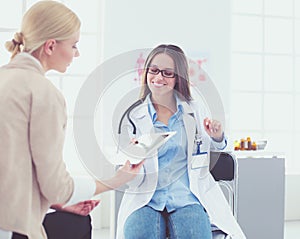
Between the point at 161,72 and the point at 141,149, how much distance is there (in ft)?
1.40

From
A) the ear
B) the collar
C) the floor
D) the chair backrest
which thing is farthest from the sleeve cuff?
the floor

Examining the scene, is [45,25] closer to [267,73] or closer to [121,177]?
[121,177]

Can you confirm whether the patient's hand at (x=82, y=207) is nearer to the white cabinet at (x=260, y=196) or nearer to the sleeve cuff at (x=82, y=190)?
the sleeve cuff at (x=82, y=190)

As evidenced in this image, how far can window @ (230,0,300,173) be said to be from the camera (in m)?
4.19

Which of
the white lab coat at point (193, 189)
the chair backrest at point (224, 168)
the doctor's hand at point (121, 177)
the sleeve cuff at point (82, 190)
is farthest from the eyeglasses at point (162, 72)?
the sleeve cuff at point (82, 190)

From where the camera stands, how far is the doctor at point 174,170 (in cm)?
172

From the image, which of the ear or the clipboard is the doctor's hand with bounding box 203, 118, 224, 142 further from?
the ear

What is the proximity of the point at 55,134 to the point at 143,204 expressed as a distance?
2.43 feet

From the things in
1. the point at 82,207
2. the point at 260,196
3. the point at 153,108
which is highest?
the point at 153,108

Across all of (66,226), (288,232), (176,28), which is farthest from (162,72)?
(288,232)

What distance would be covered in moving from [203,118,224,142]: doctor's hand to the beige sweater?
0.78m

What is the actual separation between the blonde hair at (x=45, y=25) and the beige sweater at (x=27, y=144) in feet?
0.19

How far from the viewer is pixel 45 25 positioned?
44.0 inches

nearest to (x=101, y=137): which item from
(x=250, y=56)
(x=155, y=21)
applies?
(x=155, y=21)
